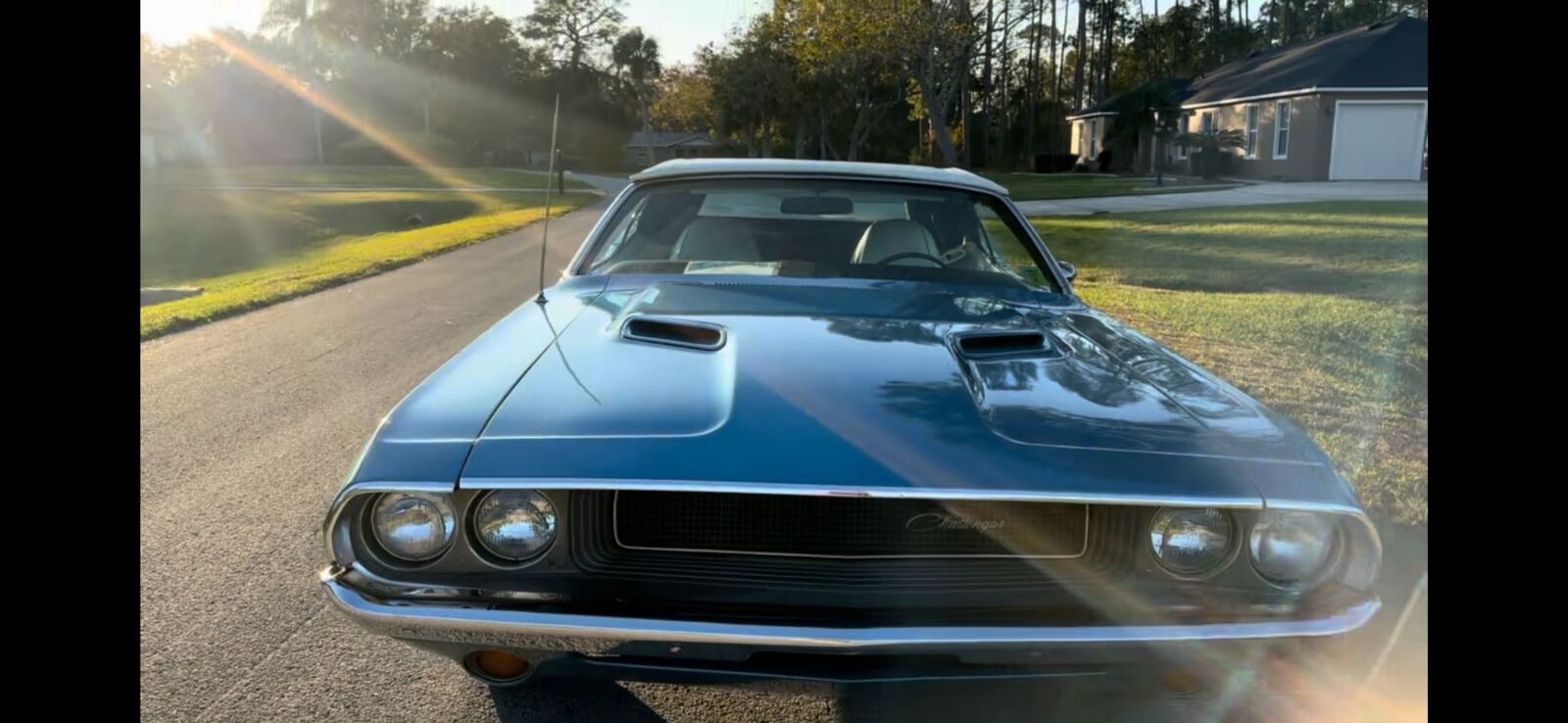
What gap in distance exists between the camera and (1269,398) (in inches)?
208

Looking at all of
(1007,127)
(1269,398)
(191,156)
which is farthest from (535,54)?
(1269,398)

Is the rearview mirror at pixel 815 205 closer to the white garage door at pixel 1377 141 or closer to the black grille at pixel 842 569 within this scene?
the black grille at pixel 842 569

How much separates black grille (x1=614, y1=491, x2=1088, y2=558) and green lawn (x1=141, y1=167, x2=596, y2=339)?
25.0 ft

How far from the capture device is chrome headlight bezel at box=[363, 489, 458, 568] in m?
1.86

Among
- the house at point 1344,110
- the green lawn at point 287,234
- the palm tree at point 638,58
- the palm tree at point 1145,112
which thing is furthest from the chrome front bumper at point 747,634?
the palm tree at point 638,58

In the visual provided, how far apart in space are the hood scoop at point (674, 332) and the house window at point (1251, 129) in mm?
32296

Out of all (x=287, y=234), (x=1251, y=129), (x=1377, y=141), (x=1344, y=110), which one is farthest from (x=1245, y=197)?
(x=287, y=234)

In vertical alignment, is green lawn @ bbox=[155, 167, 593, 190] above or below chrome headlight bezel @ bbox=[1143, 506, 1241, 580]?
above

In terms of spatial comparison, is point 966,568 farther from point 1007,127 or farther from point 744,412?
point 1007,127

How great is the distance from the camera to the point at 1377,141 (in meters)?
26.5

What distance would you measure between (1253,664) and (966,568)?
529 mm

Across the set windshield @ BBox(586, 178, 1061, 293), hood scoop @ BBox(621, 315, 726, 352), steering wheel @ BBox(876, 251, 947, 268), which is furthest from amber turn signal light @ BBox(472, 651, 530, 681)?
steering wheel @ BBox(876, 251, 947, 268)

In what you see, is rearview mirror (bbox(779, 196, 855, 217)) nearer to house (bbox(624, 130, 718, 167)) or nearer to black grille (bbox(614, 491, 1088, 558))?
black grille (bbox(614, 491, 1088, 558))

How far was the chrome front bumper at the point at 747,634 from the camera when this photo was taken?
5.61ft
